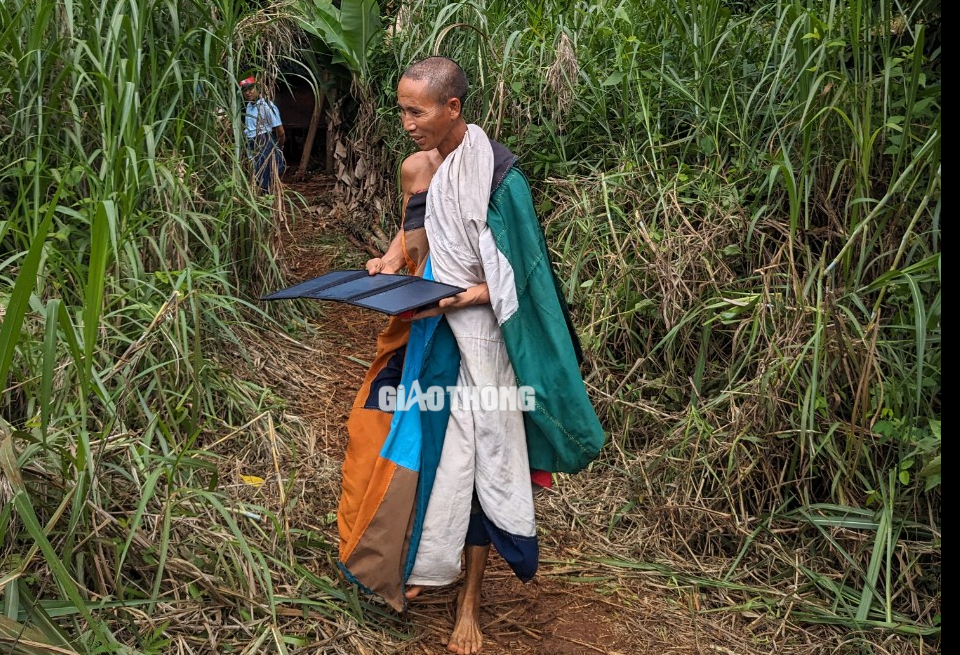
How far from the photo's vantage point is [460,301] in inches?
102

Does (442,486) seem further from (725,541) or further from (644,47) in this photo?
(644,47)

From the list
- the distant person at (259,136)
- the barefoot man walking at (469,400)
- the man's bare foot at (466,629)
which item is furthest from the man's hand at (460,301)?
the distant person at (259,136)

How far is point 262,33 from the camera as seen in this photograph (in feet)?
16.1

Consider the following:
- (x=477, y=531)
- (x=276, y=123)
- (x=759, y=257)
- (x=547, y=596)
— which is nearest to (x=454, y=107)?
(x=477, y=531)

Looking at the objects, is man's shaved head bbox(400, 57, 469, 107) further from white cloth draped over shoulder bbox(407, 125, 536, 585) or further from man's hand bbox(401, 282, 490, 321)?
man's hand bbox(401, 282, 490, 321)

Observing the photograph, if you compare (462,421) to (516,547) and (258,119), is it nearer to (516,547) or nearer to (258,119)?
(516,547)

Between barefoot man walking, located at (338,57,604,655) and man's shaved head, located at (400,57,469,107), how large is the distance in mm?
44

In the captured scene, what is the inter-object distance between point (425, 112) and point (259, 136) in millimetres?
2256

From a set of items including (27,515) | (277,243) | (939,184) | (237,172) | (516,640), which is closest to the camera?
(27,515)

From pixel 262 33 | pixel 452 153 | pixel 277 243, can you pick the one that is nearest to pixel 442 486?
pixel 452 153

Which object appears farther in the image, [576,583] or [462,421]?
[576,583]

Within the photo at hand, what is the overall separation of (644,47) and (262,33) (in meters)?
1.97

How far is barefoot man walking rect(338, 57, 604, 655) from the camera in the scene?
2.62 m

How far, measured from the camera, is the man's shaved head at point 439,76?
99.3 inches
